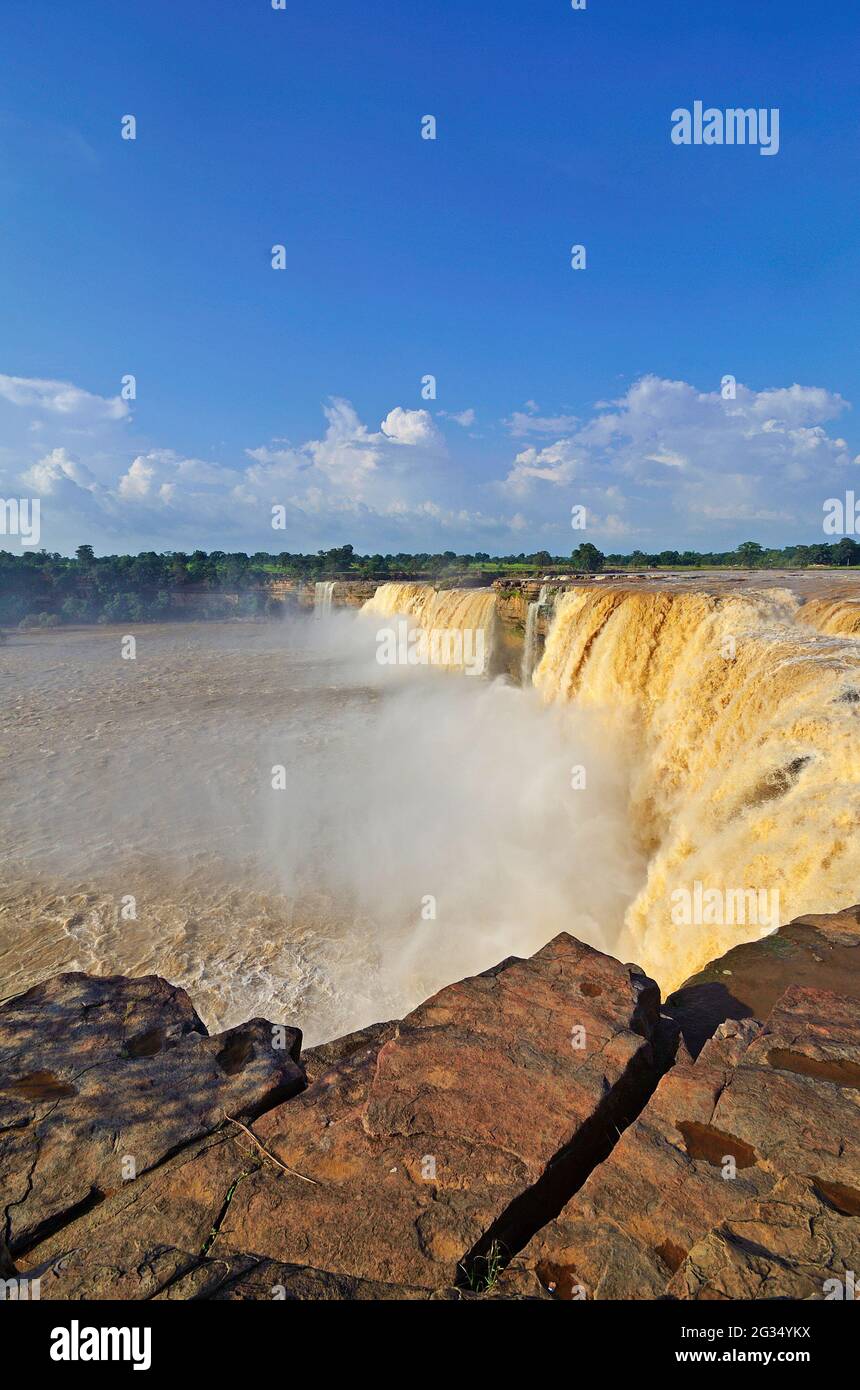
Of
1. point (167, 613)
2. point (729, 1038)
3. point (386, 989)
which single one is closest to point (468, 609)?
point (386, 989)

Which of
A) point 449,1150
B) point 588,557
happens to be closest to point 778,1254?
point 449,1150

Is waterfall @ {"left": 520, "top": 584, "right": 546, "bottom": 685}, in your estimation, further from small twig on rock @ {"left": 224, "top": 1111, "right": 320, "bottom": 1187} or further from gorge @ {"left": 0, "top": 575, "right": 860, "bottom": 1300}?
small twig on rock @ {"left": 224, "top": 1111, "right": 320, "bottom": 1187}

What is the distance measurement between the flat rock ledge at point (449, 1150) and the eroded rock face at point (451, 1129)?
10 mm

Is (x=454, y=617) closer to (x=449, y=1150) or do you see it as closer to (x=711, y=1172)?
(x=449, y=1150)

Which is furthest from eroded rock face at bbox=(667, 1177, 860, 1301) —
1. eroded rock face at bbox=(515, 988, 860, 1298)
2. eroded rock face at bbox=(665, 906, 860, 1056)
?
eroded rock face at bbox=(665, 906, 860, 1056)

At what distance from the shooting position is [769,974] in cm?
452

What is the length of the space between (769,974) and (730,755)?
4.20m

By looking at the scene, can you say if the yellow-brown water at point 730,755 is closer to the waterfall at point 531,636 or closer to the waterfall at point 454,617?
the waterfall at point 531,636

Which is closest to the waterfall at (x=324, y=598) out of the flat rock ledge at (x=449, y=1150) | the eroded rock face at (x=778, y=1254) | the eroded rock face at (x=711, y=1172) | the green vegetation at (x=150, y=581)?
the green vegetation at (x=150, y=581)

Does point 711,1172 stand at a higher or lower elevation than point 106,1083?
higher

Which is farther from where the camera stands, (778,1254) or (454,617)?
(454,617)

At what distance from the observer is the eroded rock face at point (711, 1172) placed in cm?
216

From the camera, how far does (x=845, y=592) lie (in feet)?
41.3
